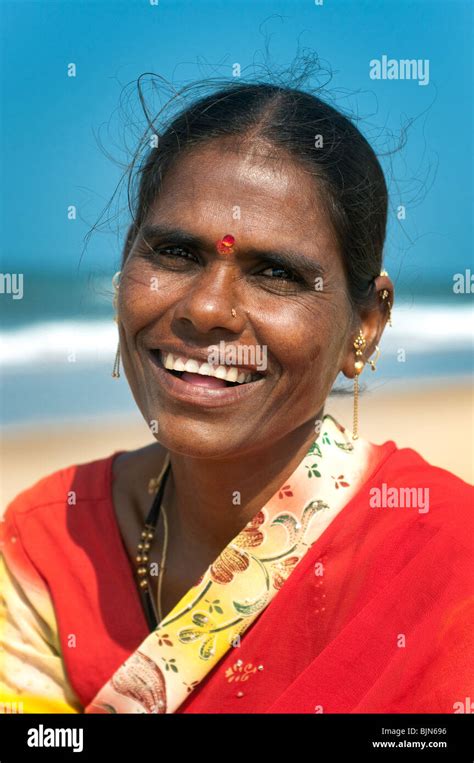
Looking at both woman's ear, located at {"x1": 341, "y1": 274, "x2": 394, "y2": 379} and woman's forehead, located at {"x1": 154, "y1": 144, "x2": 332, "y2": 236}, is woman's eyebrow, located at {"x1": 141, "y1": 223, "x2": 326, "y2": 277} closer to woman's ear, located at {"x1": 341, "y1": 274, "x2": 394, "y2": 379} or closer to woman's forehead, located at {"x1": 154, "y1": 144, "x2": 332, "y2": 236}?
woman's forehead, located at {"x1": 154, "y1": 144, "x2": 332, "y2": 236}

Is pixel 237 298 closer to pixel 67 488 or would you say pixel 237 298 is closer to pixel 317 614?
pixel 317 614

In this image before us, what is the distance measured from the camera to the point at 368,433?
5.91 metres

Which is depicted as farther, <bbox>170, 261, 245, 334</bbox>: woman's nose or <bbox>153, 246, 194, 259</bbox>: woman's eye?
<bbox>153, 246, 194, 259</bbox>: woman's eye

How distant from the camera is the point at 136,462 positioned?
115 inches

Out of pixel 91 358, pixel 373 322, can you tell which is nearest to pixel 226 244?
pixel 373 322

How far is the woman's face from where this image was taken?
2.16 m

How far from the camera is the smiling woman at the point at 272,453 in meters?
2.14

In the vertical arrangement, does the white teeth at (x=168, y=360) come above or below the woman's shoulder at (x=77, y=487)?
above

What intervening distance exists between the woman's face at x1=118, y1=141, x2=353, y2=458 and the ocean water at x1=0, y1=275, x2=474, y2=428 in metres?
3.62

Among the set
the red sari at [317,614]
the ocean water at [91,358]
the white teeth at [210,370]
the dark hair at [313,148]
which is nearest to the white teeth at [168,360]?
the white teeth at [210,370]

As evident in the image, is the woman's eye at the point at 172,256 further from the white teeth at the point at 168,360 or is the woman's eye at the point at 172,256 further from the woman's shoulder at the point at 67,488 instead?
the woman's shoulder at the point at 67,488

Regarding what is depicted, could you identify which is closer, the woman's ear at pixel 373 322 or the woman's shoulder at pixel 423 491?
the woman's shoulder at pixel 423 491

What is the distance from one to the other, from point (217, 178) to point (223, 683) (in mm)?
1235

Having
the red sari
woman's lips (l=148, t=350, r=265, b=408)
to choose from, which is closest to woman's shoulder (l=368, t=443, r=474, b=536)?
the red sari
